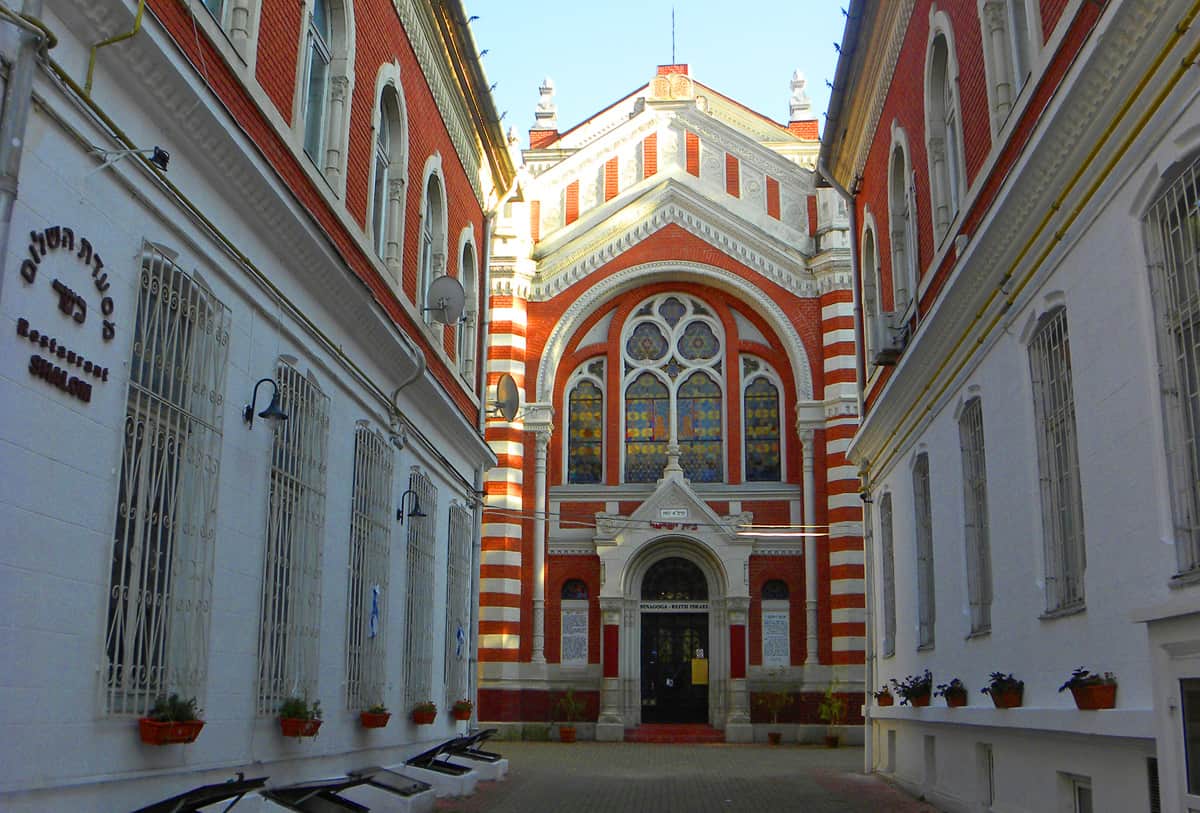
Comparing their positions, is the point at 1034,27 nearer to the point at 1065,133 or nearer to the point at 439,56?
the point at 1065,133

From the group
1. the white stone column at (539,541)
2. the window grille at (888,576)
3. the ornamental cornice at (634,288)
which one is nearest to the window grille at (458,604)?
the window grille at (888,576)

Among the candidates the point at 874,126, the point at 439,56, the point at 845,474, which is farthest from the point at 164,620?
the point at 845,474

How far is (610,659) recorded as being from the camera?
2836 cm

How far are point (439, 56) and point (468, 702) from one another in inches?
Result: 390

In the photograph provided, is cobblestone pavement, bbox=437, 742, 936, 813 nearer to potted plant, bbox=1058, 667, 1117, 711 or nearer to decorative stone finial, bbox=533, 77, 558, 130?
potted plant, bbox=1058, 667, 1117, 711

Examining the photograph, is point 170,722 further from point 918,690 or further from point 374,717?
point 918,690

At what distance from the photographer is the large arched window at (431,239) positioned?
668 inches

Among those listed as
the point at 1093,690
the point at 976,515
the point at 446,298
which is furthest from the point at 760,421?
the point at 1093,690

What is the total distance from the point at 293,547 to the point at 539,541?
59.7 ft

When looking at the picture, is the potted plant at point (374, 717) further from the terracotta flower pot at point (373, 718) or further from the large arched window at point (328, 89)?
the large arched window at point (328, 89)

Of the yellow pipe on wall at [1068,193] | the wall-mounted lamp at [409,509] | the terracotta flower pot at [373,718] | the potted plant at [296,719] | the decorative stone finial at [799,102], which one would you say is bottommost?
the terracotta flower pot at [373,718]

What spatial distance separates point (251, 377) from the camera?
997 centimetres

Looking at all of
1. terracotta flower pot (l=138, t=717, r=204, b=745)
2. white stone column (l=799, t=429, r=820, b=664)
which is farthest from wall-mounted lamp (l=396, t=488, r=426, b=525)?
A: white stone column (l=799, t=429, r=820, b=664)

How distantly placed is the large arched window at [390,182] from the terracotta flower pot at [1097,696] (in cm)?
940
